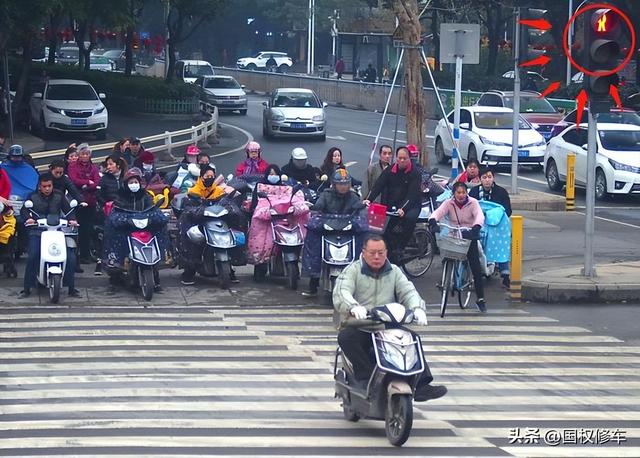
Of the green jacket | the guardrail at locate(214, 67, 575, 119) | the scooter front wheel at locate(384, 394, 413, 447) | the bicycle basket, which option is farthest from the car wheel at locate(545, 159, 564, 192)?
the guardrail at locate(214, 67, 575, 119)

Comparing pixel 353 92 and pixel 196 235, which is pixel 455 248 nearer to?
pixel 196 235

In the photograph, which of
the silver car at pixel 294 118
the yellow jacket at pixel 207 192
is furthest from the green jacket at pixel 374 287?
the silver car at pixel 294 118

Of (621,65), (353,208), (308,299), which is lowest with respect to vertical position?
(308,299)

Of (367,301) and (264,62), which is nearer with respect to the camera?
(367,301)

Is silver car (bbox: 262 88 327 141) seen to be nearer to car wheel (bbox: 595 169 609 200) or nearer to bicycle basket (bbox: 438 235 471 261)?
car wheel (bbox: 595 169 609 200)

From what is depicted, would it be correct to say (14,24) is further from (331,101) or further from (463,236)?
(331,101)

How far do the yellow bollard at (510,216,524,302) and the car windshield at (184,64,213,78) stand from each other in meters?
49.2

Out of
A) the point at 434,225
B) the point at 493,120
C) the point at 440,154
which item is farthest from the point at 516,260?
the point at 440,154

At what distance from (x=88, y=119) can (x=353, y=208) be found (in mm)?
25735

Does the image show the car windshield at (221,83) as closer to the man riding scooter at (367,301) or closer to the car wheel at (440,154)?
→ the car wheel at (440,154)

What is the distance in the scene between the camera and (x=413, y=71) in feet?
82.1

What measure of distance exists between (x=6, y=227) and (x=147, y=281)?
7.59 ft

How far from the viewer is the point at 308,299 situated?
1620 cm

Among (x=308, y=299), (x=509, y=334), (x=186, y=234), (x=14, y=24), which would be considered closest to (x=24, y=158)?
(x=186, y=234)
